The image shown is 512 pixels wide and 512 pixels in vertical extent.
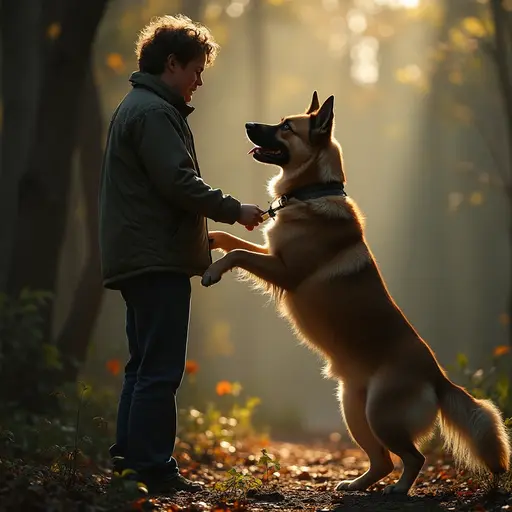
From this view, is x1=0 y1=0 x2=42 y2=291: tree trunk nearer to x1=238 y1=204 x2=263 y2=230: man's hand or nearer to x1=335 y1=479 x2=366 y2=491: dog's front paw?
x1=238 y1=204 x2=263 y2=230: man's hand

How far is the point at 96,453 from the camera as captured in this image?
6719 millimetres

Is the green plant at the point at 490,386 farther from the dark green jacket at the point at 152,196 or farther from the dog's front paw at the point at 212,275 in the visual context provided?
the dark green jacket at the point at 152,196

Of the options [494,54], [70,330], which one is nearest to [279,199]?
[70,330]

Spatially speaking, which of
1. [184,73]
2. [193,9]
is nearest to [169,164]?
[184,73]

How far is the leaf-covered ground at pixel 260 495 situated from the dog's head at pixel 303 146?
2.01m

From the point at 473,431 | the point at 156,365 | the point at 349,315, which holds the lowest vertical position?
the point at 473,431

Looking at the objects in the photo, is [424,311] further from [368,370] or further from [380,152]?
[368,370]

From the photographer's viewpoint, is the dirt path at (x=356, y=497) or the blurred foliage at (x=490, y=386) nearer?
the dirt path at (x=356, y=497)

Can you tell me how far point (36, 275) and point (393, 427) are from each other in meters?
3.78

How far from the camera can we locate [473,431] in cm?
501

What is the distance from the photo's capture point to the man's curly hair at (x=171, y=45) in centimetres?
496

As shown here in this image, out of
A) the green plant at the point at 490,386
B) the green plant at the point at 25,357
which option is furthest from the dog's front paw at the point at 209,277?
the green plant at the point at 490,386

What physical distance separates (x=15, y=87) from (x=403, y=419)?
262 inches

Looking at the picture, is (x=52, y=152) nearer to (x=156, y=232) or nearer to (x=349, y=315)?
(x=156, y=232)
